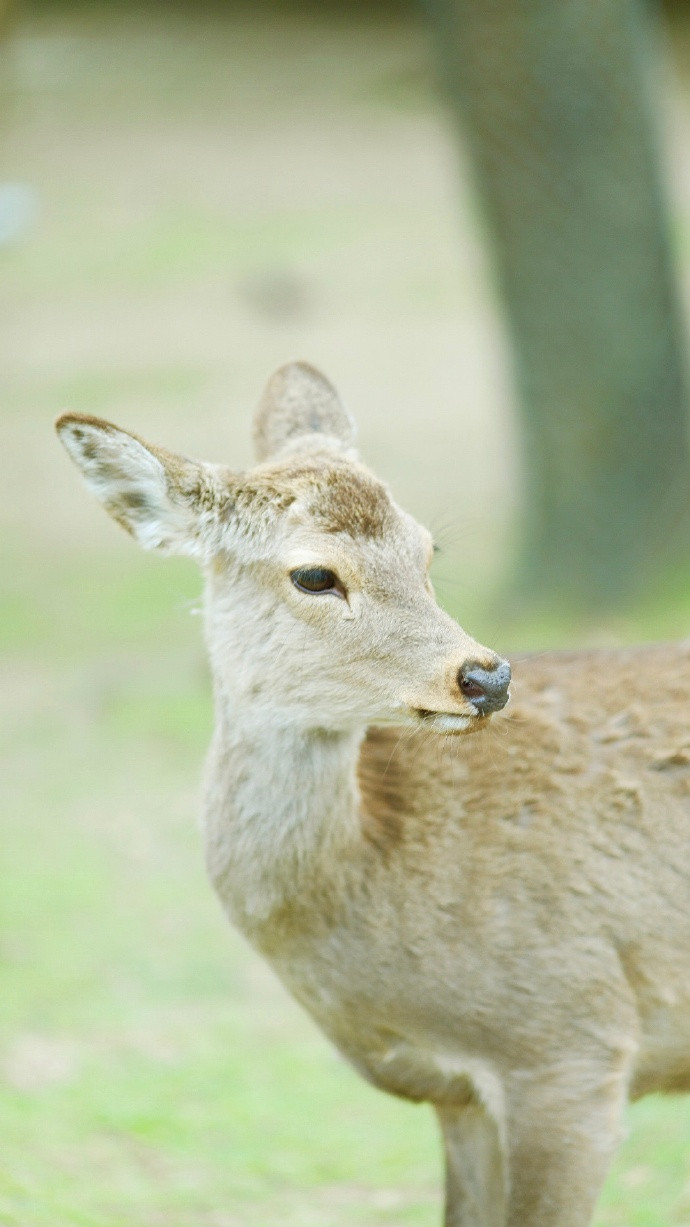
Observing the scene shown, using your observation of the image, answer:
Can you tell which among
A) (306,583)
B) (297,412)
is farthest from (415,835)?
(297,412)

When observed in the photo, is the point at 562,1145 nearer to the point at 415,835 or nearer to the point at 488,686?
the point at 415,835

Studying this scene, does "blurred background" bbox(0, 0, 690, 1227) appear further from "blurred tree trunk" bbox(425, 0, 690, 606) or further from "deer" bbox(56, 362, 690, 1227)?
"deer" bbox(56, 362, 690, 1227)

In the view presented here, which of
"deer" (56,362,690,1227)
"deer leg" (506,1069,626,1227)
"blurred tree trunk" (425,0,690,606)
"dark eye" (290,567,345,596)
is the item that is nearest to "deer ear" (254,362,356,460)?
"deer" (56,362,690,1227)

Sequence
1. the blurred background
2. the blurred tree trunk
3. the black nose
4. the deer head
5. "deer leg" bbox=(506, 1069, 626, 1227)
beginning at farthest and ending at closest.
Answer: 1. the blurred tree trunk
2. the blurred background
3. "deer leg" bbox=(506, 1069, 626, 1227)
4. the deer head
5. the black nose

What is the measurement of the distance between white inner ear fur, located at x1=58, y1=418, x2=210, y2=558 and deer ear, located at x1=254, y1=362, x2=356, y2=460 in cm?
66

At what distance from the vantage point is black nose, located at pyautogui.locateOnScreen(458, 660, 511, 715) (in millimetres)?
4422

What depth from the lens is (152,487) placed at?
4.93 m

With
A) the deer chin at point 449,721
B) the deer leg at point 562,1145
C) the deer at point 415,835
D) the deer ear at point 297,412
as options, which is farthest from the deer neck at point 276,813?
the deer ear at point 297,412

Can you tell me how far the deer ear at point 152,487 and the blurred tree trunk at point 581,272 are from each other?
682 centimetres

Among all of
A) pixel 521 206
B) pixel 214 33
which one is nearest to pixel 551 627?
pixel 521 206

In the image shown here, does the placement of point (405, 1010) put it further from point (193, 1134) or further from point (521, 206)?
point (521, 206)

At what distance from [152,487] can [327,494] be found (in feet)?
1.70

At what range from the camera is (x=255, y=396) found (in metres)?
18.1

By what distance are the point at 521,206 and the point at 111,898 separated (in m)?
5.34
